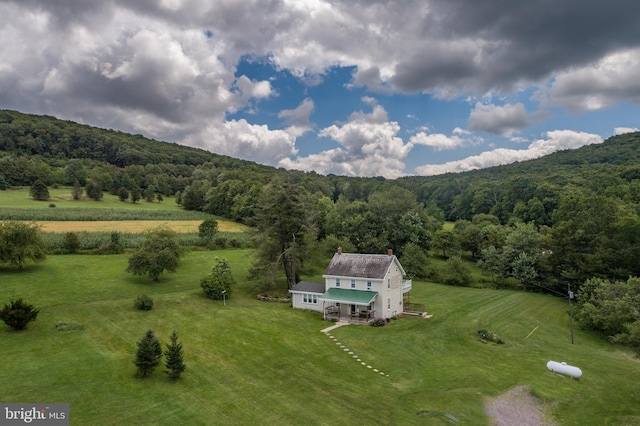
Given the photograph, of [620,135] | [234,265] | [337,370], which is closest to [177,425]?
[337,370]

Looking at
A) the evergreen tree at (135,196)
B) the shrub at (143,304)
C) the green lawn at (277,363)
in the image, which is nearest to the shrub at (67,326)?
the green lawn at (277,363)

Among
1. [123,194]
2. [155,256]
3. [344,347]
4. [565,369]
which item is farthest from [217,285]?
[123,194]

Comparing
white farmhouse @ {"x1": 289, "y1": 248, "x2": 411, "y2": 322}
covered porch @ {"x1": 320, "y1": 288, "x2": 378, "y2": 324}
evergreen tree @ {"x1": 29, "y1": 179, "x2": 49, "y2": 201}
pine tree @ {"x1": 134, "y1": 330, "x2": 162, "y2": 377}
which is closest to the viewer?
pine tree @ {"x1": 134, "y1": 330, "x2": 162, "y2": 377}

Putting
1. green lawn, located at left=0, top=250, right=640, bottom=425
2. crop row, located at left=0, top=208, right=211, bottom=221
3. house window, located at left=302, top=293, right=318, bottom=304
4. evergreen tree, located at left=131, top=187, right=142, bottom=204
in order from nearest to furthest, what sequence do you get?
green lawn, located at left=0, top=250, right=640, bottom=425 < house window, located at left=302, top=293, right=318, bottom=304 < crop row, located at left=0, top=208, right=211, bottom=221 < evergreen tree, located at left=131, top=187, right=142, bottom=204

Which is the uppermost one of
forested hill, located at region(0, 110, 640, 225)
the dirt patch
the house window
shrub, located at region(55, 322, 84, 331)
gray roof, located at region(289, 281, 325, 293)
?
forested hill, located at region(0, 110, 640, 225)

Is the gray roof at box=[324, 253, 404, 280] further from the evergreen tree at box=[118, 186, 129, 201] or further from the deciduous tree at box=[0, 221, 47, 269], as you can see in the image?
the evergreen tree at box=[118, 186, 129, 201]

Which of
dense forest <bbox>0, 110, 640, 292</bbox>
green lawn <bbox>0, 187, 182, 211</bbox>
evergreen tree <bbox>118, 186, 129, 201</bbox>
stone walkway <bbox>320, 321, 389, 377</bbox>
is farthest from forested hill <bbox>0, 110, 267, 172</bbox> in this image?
stone walkway <bbox>320, 321, 389, 377</bbox>

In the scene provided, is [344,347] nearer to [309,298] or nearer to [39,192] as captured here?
[309,298]
